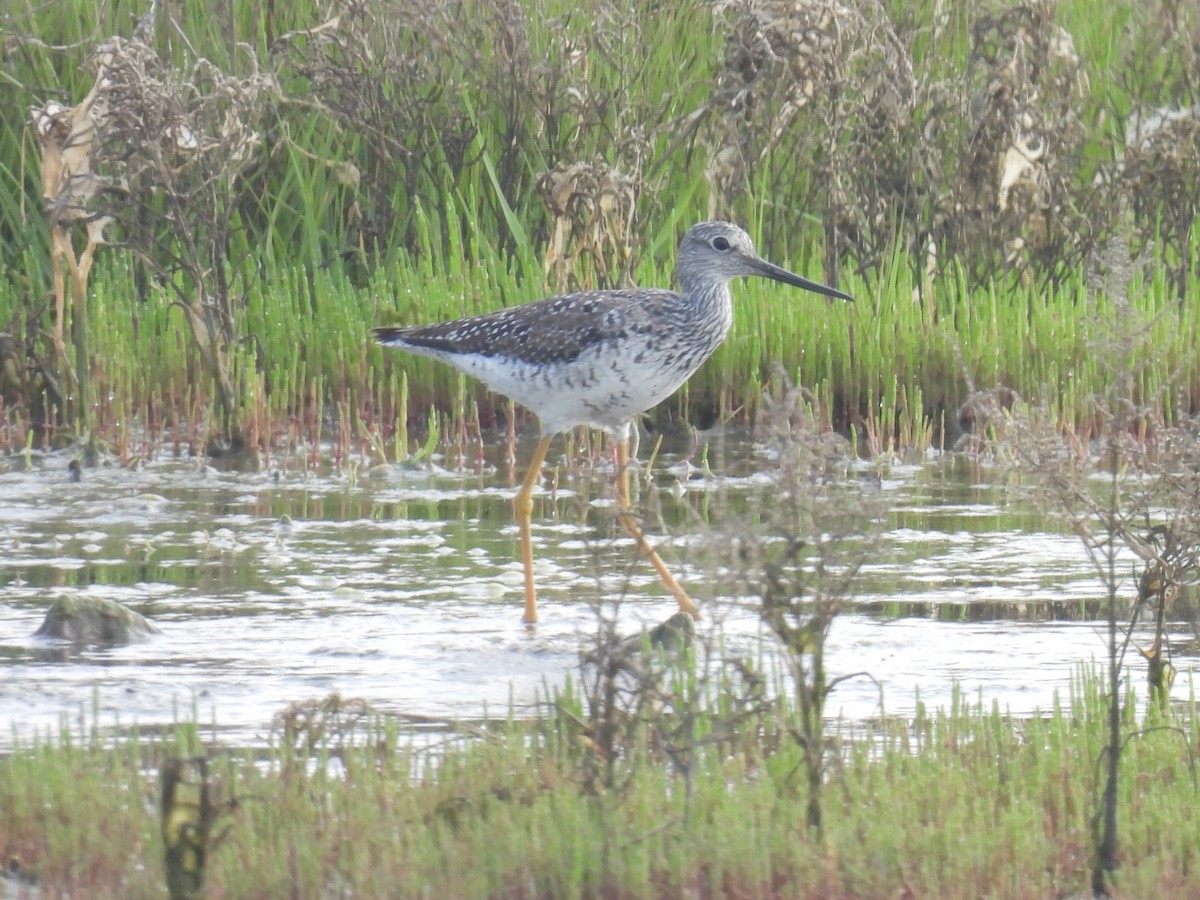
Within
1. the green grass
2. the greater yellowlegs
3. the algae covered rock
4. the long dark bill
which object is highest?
the long dark bill

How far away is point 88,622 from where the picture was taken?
596 centimetres

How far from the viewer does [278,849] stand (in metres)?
3.87

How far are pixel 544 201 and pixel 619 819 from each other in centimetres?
685

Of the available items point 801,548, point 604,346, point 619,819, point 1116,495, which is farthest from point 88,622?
point 1116,495

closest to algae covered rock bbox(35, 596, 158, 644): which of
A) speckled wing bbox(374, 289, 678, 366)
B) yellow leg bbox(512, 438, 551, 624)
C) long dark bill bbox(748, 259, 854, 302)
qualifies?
yellow leg bbox(512, 438, 551, 624)

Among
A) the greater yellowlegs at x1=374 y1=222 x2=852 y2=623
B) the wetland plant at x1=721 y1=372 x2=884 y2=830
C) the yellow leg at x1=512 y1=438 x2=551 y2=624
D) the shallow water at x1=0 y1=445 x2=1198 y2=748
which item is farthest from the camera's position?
the greater yellowlegs at x1=374 y1=222 x2=852 y2=623

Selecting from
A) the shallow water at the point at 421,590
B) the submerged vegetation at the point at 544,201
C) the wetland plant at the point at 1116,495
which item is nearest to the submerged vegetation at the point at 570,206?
the submerged vegetation at the point at 544,201

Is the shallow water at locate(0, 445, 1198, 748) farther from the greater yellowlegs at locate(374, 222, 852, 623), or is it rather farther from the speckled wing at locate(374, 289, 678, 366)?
the speckled wing at locate(374, 289, 678, 366)

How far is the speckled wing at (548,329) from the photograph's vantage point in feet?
24.1

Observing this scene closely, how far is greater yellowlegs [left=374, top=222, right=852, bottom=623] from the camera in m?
7.29

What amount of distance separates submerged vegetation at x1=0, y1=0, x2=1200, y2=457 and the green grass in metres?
5.05

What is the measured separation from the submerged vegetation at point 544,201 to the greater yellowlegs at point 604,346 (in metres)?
1.87

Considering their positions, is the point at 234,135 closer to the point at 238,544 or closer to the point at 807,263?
the point at 238,544

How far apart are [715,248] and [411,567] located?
73.2 inches
